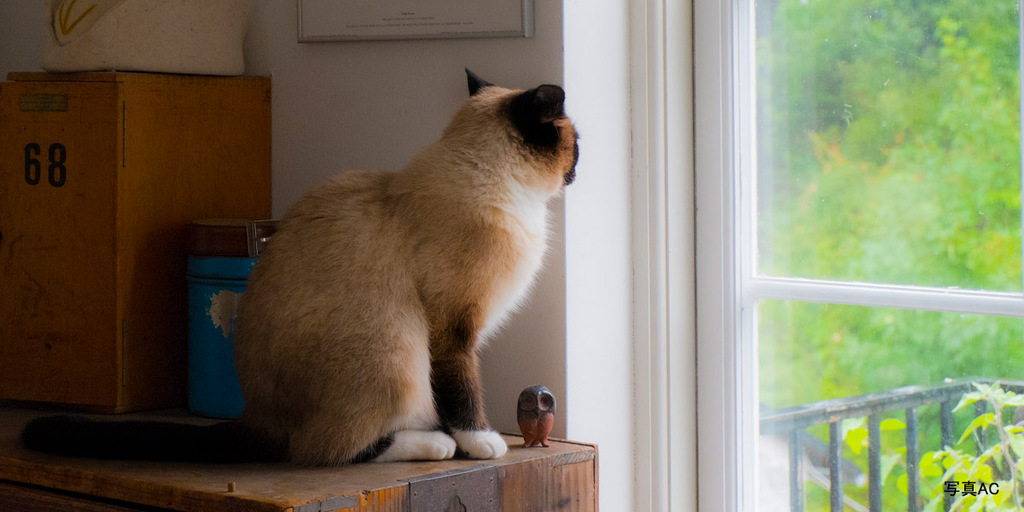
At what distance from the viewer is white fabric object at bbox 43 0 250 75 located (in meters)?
1.76

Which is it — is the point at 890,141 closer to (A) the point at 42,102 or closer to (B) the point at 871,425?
(B) the point at 871,425

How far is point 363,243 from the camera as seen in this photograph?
1408 millimetres

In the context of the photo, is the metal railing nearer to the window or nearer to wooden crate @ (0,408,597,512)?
the window

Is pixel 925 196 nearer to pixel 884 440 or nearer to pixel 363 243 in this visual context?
pixel 884 440

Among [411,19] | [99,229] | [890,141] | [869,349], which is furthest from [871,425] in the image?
[99,229]

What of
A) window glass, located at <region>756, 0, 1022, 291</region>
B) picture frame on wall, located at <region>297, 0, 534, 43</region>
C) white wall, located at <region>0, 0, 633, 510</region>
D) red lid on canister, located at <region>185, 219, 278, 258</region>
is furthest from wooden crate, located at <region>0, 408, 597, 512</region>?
picture frame on wall, located at <region>297, 0, 534, 43</region>

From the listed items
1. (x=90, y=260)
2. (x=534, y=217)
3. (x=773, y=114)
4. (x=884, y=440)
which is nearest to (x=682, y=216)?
(x=773, y=114)

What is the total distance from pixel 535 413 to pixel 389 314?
0.27 m

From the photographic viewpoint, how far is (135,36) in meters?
1.77

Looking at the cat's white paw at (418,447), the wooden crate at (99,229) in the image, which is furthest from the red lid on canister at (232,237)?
the cat's white paw at (418,447)

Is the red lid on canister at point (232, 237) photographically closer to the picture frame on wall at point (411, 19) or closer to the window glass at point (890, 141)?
the picture frame on wall at point (411, 19)

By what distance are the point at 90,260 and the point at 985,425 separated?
146cm

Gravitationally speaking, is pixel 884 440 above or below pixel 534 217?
below

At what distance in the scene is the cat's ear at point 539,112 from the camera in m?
1.37
